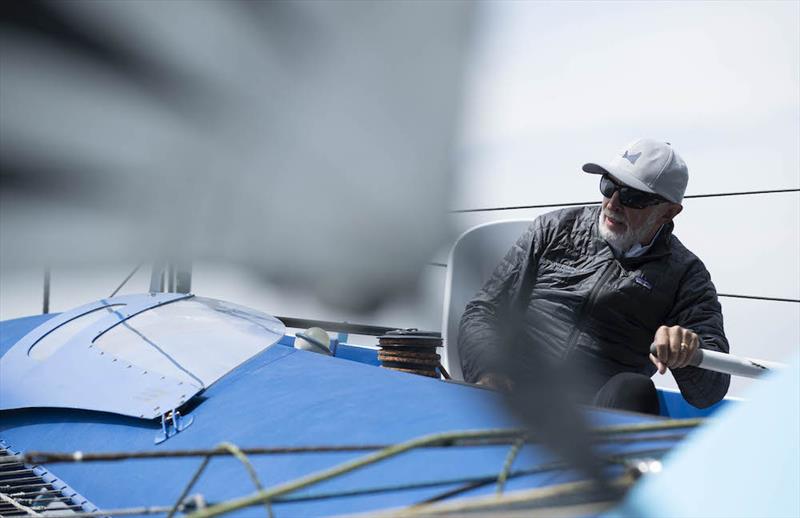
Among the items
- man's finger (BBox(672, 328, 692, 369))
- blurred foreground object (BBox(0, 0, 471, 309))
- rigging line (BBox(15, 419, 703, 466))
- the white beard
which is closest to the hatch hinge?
rigging line (BBox(15, 419, 703, 466))

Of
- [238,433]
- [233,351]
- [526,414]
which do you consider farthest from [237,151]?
[233,351]

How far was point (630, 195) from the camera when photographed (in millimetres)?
1510

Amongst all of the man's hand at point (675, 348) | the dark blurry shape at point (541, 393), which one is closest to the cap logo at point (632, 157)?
the man's hand at point (675, 348)

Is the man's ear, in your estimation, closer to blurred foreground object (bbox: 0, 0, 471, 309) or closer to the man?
the man

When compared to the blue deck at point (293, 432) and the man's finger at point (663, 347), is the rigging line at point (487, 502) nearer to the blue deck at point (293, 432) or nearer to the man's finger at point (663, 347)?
the blue deck at point (293, 432)

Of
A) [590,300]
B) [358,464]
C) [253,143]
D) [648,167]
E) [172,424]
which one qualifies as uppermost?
[648,167]

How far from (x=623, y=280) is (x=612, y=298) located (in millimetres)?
40

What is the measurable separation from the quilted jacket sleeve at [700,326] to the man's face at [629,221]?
→ 0.34 ft

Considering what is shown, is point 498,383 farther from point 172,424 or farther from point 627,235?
point 627,235

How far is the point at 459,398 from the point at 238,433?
0.33 metres

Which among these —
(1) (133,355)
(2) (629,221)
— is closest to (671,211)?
(2) (629,221)

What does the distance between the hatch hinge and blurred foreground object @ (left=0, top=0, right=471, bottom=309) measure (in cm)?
100

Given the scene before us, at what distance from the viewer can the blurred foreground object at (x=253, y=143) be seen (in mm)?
266

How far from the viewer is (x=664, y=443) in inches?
30.6
